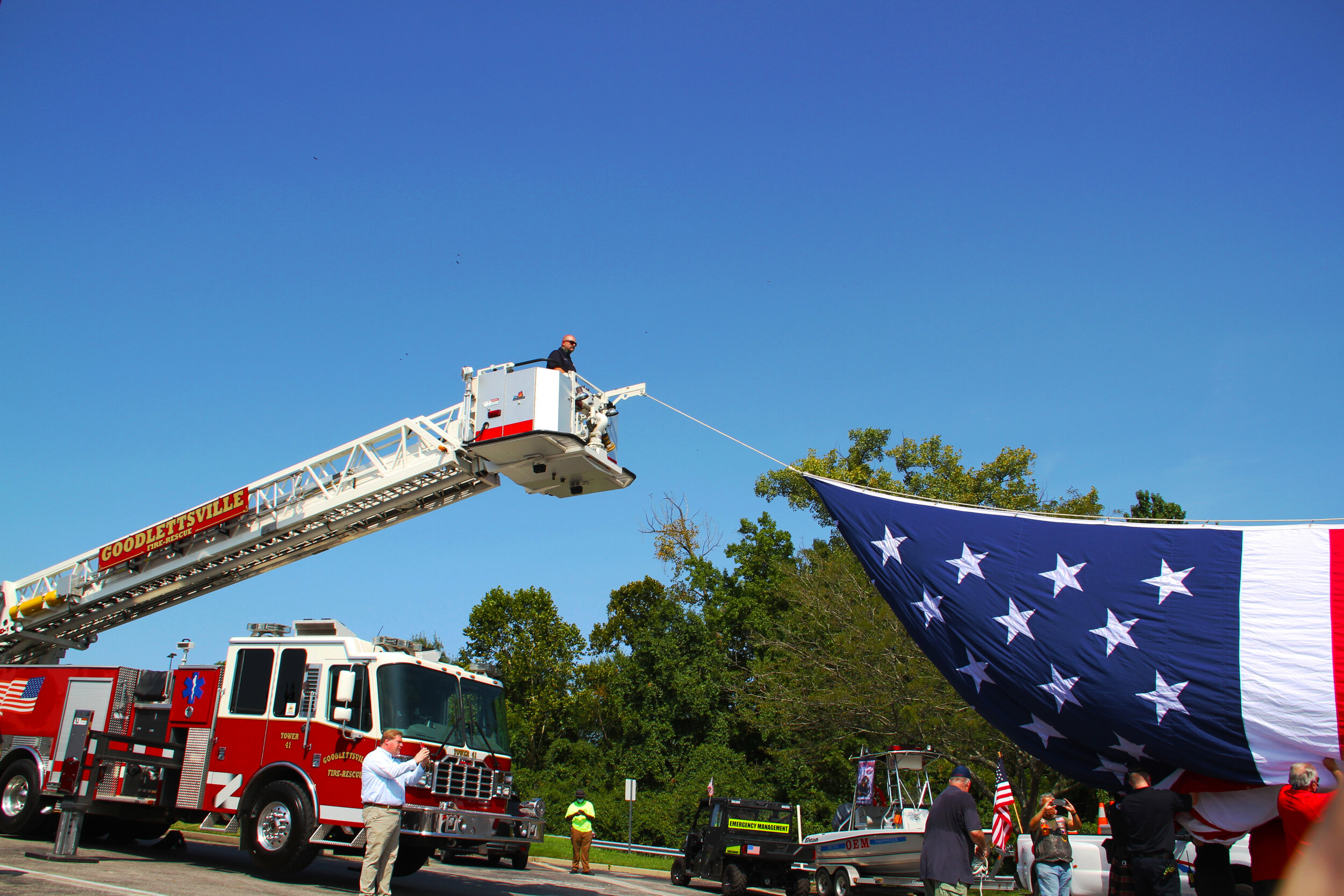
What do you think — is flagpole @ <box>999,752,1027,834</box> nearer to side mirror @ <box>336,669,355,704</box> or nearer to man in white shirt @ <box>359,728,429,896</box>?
side mirror @ <box>336,669,355,704</box>

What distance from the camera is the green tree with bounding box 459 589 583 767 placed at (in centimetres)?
4334

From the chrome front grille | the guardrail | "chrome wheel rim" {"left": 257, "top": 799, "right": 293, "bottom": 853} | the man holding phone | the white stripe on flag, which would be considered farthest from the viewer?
the guardrail

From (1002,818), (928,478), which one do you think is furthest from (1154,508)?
(1002,818)

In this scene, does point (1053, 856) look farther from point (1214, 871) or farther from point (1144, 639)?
point (1144, 639)

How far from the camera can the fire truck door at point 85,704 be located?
12.7m

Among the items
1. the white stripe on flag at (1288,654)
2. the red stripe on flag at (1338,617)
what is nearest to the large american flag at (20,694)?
the white stripe on flag at (1288,654)

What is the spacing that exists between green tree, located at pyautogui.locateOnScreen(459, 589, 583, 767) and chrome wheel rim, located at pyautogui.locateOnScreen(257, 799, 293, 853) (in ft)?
108

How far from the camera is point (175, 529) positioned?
14.1 meters

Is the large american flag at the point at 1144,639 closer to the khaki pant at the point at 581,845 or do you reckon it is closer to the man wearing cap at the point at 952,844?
the man wearing cap at the point at 952,844

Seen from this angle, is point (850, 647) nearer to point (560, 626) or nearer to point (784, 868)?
point (784, 868)

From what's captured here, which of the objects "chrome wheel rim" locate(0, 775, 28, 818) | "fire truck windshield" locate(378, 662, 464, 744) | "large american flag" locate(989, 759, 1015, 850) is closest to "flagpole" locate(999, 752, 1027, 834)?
"large american flag" locate(989, 759, 1015, 850)

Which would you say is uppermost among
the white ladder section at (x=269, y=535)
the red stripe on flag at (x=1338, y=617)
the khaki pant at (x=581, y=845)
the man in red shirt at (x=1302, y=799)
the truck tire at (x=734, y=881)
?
the white ladder section at (x=269, y=535)

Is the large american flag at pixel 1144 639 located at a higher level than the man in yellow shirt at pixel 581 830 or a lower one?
higher

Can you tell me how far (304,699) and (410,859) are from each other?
235 centimetres
